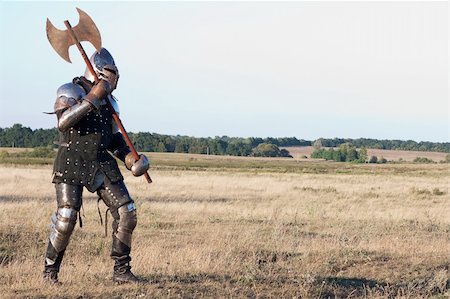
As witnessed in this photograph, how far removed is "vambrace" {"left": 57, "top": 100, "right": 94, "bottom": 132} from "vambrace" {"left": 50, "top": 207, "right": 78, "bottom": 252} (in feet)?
3.02

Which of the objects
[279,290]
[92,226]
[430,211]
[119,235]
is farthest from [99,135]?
[430,211]

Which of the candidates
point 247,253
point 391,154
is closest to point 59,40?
point 247,253

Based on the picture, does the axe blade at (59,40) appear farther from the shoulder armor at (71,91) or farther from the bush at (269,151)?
the bush at (269,151)

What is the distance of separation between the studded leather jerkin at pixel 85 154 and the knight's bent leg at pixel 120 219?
0.13 meters

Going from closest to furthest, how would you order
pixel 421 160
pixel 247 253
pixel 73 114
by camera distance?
pixel 73 114
pixel 247 253
pixel 421 160

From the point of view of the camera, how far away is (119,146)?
26.6 feet

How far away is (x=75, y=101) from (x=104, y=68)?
51 centimetres

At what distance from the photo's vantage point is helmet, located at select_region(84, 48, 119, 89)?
303 inches

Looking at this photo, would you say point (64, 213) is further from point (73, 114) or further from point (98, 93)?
point (98, 93)

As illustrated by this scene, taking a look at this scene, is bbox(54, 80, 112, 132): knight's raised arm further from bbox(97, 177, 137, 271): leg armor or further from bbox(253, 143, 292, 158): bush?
bbox(253, 143, 292, 158): bush

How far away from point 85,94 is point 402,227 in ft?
39.4

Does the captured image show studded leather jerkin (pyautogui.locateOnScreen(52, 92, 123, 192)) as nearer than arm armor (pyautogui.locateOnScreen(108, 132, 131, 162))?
Yes

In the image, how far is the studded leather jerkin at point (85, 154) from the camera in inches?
297

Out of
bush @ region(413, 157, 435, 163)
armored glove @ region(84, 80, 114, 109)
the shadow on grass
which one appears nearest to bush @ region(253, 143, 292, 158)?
bush @ region(413, 157, 435, 163)
